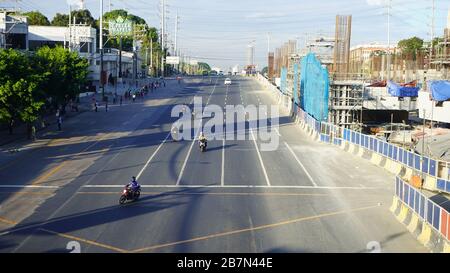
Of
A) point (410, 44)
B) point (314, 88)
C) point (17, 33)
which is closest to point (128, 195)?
point (314, 88)

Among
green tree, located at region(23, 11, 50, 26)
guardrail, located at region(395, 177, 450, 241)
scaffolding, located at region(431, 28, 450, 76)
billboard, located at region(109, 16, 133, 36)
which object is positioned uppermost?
green tree, located at region(23, 11, 50, 26)

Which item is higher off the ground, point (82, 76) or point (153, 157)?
point (82, 76)

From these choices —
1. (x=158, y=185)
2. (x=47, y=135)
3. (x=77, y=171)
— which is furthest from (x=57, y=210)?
(x=47, y=135)

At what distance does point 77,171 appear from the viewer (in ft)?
101

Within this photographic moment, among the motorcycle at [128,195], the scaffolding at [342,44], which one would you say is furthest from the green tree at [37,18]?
the motorcycle at [128,195]

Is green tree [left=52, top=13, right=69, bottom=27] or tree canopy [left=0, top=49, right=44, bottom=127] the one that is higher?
green tree [left=52, top=13, right=69, bottom=27]

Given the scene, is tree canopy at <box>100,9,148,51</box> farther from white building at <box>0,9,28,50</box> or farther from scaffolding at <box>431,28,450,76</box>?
scaffolding at <box>431,28,450,76</box>

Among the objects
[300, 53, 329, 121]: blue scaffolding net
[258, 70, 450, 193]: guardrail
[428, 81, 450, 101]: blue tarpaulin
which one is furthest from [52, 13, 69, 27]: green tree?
[428, 81, 450, 101]: blue tarpaulin

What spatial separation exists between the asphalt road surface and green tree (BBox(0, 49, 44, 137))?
3.01 metres

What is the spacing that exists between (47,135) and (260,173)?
20477 millimetres

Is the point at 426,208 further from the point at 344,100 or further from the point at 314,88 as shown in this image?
the point at 314,88

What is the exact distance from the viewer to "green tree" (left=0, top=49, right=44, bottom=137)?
3966cm
